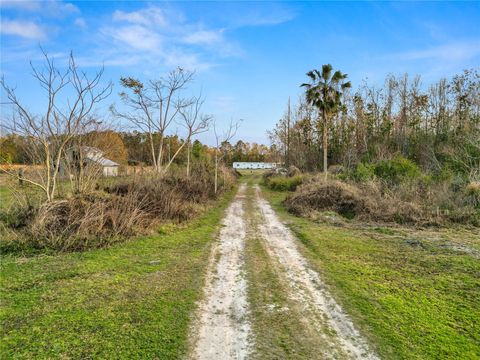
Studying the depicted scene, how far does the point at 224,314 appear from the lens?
13.6ft

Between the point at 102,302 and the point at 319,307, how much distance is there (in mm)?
2988

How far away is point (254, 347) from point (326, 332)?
2.96 feet

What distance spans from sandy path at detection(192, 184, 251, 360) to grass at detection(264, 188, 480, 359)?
1.43 metres

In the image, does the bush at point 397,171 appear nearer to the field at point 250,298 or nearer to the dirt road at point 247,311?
the field at point 250,298

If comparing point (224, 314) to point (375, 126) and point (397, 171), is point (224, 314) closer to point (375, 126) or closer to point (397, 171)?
point (397, 171)

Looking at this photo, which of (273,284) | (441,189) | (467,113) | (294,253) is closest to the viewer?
(273,284)

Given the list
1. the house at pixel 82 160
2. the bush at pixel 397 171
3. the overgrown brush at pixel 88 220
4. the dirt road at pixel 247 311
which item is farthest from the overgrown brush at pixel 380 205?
the house at pixel 82 160

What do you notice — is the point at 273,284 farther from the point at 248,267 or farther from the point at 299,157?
the point at 299,157

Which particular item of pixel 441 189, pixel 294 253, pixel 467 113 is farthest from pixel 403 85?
pixel 294 253

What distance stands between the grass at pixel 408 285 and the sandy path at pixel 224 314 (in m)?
1.43

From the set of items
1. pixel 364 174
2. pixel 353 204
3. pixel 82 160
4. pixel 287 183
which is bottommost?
pixel 353 204

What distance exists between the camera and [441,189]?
12367 millimetres

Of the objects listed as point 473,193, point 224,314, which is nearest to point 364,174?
point 473,193

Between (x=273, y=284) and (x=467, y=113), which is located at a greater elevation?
(x=467, y=113)
